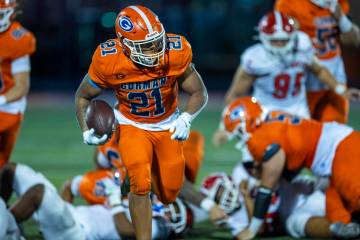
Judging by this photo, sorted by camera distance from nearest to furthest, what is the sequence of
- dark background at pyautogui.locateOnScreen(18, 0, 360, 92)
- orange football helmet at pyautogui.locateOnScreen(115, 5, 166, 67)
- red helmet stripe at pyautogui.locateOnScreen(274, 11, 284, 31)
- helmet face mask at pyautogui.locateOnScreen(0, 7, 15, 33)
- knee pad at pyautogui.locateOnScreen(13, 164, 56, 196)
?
orange football helmet at pyautogui.locateOnScreen(115, 5, 166, 67)
knee pad at pyautogui.locateOnScreen(13, 164, 56, 196)
helmet face mask at pyautogui.locateOnScreen(0, 7, 15, 33)
red helmet stripe at pyautogui.locateOnScreen(274, 11, 284, 31)
dark background at pyautogui.locateOnScreen(18, 0, 360, 92)

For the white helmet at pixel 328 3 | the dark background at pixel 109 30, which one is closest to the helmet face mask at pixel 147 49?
the white helmet at pixel 328 3

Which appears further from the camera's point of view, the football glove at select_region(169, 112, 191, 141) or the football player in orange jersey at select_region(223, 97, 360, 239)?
the football player in orange jersey at select_region(223, 97, 360, 239)

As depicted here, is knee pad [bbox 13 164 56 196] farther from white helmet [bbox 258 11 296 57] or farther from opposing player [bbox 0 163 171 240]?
white helmet [bbox 258 11 296 57]

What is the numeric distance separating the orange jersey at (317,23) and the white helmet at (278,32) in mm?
412

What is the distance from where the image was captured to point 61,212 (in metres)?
5.07

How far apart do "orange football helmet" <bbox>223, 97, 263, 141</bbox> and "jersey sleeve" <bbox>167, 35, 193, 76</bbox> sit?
0.70 m

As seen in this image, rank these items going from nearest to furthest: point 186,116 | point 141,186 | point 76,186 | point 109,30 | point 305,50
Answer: point 141,186 < point 186,116 < point 76,186 < point 305,50 < point 109,30

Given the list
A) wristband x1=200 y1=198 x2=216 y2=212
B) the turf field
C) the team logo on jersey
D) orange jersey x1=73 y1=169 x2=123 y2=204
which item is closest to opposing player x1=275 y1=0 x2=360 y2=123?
the turf field

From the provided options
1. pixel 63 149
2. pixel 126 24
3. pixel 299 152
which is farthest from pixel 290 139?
pixel 63 149

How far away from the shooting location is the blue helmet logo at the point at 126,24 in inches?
187

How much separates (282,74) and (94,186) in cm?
169

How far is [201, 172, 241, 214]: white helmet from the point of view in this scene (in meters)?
5.62

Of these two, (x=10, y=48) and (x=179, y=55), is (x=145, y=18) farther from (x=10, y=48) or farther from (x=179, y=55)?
(x=10, y=48)

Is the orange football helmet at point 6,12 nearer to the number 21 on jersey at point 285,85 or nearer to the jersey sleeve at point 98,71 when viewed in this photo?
the jersey sleeve at point 98,71
